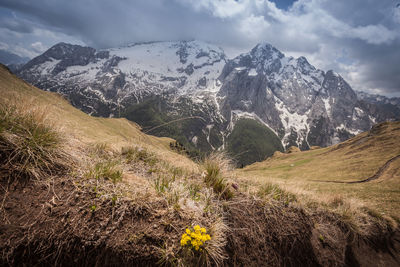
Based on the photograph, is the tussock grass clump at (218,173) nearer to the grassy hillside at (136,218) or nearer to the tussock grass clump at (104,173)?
the grassy hillside at (136,218)

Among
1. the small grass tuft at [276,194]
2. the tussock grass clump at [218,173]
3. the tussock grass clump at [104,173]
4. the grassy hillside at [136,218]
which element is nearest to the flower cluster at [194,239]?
the grassy hillside at [136,218]

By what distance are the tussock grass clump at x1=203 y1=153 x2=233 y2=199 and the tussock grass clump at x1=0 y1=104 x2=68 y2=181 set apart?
10.7 feet

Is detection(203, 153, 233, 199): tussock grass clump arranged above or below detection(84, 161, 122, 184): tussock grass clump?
above

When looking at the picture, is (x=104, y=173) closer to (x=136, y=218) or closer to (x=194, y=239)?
(x=136, y=218)

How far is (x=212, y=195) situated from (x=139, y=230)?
71.3 inches

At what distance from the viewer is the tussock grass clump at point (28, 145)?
282cm

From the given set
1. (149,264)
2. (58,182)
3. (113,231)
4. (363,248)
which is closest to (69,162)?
(58,182)

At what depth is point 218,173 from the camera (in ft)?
15.4

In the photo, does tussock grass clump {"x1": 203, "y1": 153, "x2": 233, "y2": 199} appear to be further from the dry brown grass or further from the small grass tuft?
the dry brown grass

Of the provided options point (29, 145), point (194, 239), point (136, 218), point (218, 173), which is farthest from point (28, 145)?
point (218, 173)

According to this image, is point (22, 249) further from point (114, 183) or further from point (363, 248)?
point (363, 248)

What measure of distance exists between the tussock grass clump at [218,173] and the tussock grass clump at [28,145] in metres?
3.27

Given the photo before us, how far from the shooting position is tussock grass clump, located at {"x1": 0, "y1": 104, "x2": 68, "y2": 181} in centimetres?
282

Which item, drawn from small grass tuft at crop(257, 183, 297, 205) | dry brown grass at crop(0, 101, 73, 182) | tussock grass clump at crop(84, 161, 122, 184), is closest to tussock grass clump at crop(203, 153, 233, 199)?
small grass tuft at crop(257, 183, 297, 205)
